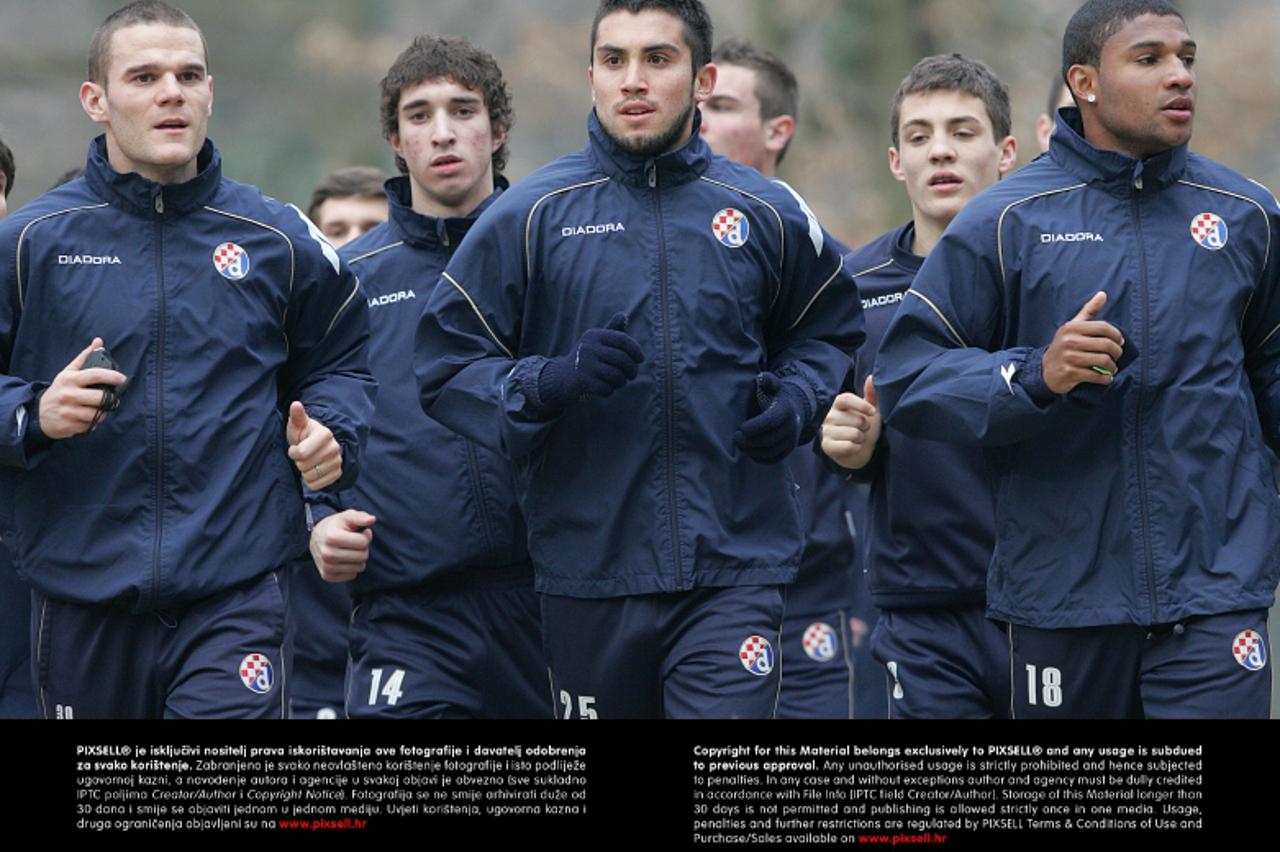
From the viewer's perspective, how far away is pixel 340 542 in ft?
21.7

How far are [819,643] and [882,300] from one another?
1.63 meters

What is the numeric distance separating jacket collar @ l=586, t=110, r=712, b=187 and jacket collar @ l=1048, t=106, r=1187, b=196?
112 centimetres

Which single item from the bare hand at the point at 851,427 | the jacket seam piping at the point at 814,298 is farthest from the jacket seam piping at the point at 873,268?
the jacket seam piping at the point at 814,298

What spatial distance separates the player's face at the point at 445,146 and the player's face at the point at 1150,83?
241 cm

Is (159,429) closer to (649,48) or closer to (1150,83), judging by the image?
(649,48)

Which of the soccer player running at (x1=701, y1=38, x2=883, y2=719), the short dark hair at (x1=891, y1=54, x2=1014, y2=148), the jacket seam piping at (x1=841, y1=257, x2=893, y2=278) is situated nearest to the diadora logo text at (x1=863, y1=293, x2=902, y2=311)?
the jacket seam piping at (x1=841, y1=257, x2=893, y2=278)

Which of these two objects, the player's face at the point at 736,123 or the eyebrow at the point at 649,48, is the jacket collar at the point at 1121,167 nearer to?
the eyebrow at the point at 649,48

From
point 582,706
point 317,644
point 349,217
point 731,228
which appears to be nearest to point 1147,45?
point 731,228

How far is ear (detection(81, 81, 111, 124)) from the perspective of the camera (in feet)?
21.8

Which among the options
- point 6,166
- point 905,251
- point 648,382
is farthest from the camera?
point 6,166

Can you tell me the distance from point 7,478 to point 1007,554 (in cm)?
299

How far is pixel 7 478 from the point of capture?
21.1 ft

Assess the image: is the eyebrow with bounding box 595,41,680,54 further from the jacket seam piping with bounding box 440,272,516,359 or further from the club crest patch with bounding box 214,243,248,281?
the club crest patch with bounding box 214,243,248,281

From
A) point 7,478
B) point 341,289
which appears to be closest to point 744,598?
point 341,289
